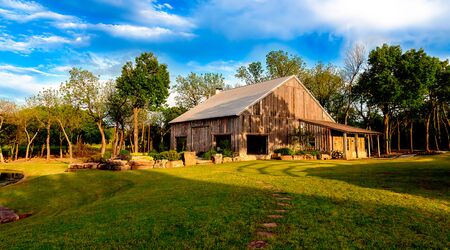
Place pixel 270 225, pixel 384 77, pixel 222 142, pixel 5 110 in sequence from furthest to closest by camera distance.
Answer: pixel 384 77 < pixel 5 110 < pixel 222 142 < pixel 270 225

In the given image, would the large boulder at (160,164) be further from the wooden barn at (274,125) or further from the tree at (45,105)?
the tree at (45,105)

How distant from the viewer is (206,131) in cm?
3022

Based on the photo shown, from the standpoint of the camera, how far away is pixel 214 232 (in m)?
5.54

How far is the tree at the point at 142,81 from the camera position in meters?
36.0

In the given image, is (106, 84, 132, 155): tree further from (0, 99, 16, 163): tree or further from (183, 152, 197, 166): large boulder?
(183, 152, 197, 166): large boulder

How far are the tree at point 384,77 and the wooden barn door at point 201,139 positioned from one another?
22.5 metres

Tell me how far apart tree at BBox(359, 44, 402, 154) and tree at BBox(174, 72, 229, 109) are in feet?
79.9

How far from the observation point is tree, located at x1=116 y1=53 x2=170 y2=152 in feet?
118

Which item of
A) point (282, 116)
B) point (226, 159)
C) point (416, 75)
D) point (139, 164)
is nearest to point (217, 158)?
point (226, 159)

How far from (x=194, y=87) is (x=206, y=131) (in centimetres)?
2327

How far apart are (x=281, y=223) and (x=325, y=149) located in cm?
2558

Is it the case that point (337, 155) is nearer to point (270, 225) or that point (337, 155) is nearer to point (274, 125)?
point (274, 125)

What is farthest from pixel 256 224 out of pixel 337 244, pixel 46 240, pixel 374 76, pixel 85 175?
pixel 374 76

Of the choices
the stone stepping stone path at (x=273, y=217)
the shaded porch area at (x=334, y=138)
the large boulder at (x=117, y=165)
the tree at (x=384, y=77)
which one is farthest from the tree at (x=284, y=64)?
the stone stepping stone path at (x=273, y=217)
